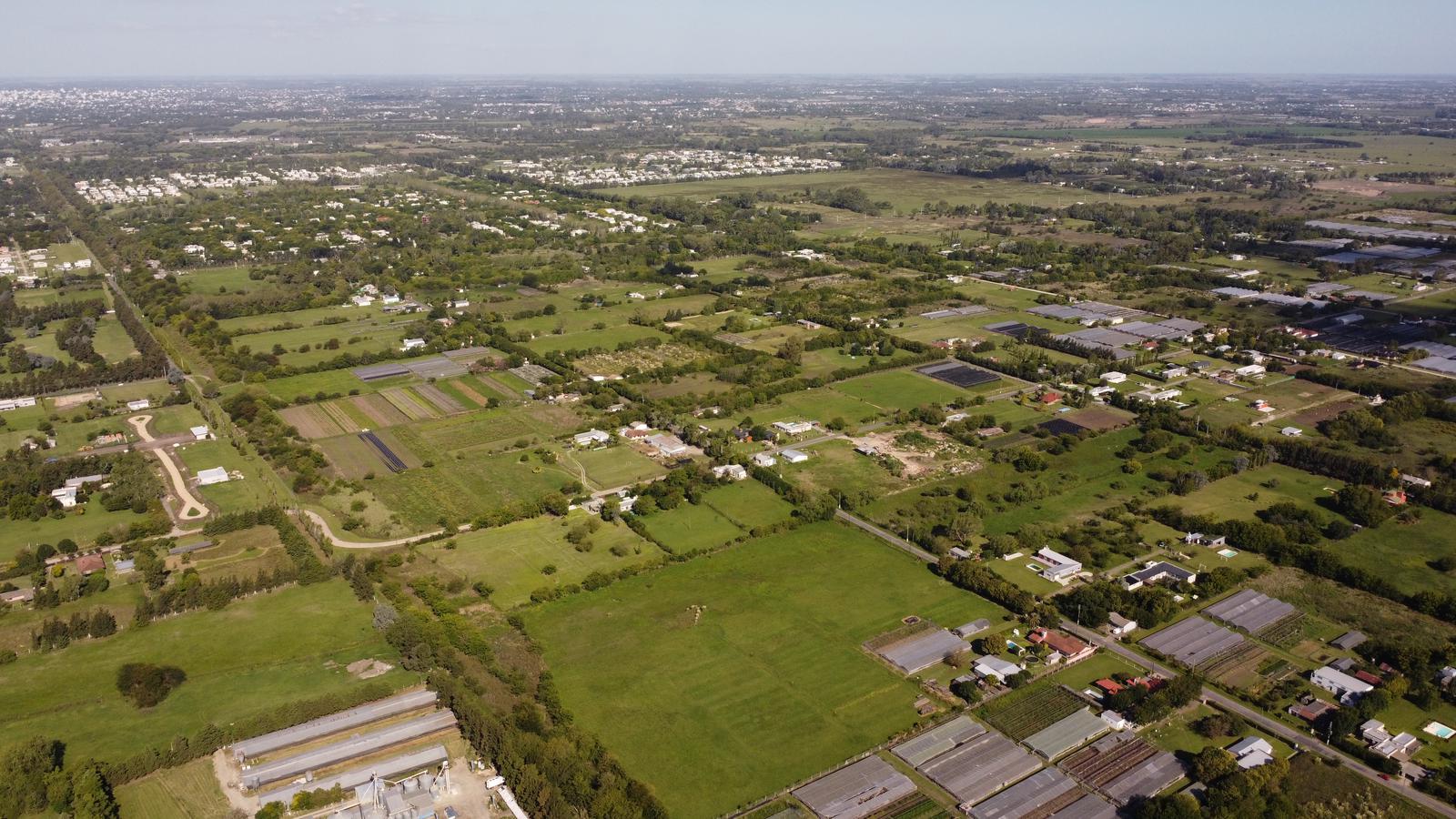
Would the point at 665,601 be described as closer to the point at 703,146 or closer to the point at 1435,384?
the point at 1435,384

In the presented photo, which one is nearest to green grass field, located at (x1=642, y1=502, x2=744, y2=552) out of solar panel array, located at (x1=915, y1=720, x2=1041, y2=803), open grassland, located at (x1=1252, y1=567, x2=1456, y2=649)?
solar panel array, located at (x1=915, y1=720, x2=1041, y2=803)

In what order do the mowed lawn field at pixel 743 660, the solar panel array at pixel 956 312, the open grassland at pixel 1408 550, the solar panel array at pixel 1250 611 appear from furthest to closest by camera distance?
the solar panel array at pixel 956 312 → the open grassland at pixel 1408 550 → the solar panel array at pixel 1250 611 → the mowed lawn field at pixel 743 660

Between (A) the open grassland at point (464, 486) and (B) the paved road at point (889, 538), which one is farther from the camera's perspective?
(A) the open grassland at point (464, 486)

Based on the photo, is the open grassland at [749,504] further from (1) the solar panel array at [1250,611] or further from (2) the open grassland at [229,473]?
(2) the open grassland at [229,473]

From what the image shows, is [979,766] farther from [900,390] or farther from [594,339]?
[594,339]

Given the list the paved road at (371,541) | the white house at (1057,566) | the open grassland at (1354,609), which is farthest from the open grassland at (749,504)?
the open grassland at (1354,609)

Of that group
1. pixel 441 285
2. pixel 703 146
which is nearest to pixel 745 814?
pixel 441 285
